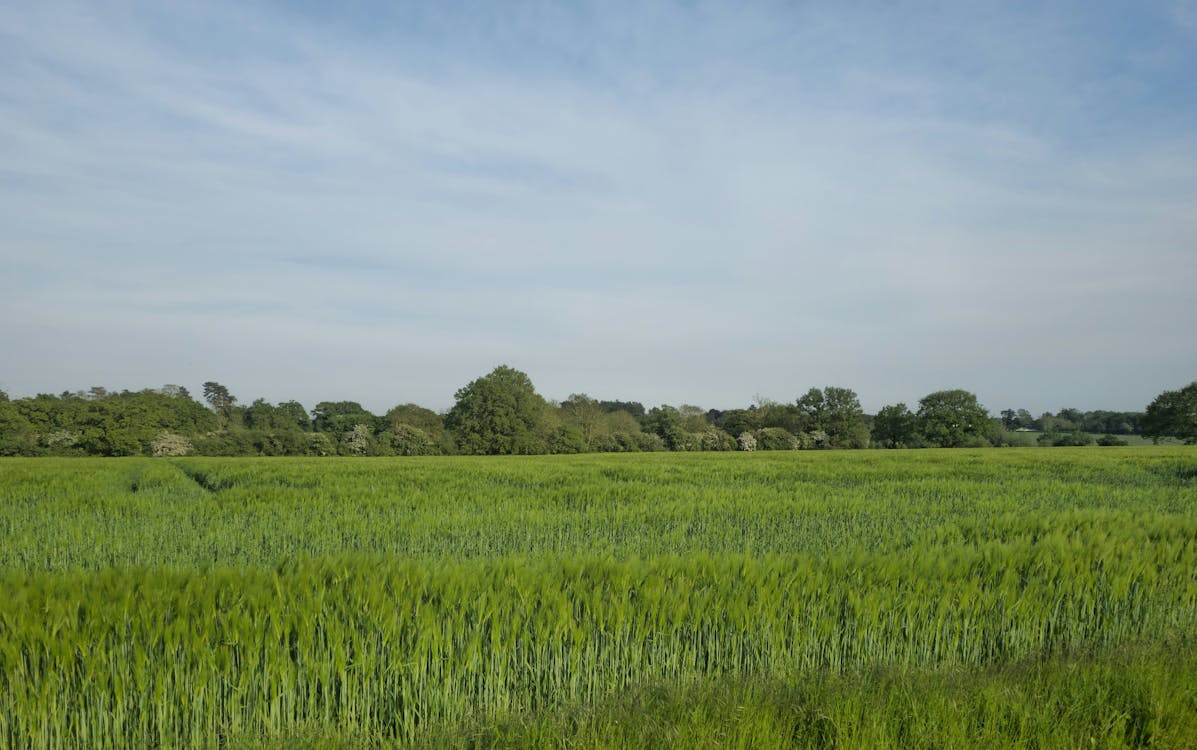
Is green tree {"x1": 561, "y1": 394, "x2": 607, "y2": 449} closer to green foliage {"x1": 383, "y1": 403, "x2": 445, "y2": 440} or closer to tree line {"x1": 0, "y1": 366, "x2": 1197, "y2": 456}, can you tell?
tree line {"x1": 0, "y1": 366, "x2": 1197, "y2": 456}

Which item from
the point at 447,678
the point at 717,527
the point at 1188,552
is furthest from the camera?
the point at 717,527

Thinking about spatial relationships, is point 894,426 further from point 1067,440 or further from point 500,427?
point 500,427

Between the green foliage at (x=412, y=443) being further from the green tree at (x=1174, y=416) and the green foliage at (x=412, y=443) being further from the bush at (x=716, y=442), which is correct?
the green tree at (x=1174, y=416)

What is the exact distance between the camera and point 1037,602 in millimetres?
5703

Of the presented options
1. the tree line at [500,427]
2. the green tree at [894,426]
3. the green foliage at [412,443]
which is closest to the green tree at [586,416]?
the tree line at [500,427]

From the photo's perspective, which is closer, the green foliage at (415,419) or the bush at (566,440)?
the bush at (566,440)

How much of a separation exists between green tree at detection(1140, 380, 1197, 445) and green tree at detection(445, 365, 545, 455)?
3029 inches

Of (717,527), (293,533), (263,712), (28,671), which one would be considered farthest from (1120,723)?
(293,533)

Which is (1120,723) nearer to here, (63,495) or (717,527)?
(717,527)

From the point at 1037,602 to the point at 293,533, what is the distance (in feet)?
35.1

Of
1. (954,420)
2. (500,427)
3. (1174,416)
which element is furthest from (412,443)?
(1174,416)

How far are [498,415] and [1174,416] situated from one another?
8187 centimetres

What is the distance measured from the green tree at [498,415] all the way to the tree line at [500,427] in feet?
0.43

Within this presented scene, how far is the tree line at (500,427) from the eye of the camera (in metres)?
59.2
